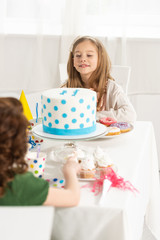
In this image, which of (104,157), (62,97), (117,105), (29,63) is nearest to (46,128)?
(62,97)

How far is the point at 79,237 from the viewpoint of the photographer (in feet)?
3.47

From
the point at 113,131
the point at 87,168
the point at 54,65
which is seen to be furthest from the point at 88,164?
the point at 54,65

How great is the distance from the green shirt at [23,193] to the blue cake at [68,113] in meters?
0.42

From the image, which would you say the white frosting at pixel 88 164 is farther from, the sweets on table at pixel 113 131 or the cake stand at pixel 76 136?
the sweets on table at pixel 113 131

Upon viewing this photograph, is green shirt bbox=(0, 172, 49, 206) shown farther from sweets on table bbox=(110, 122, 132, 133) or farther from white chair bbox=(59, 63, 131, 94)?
white chair bbox=(59, 63, 131, 94)

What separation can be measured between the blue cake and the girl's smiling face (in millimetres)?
775

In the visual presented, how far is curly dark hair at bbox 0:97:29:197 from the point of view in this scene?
0.95 meters

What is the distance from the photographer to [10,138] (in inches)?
38.0

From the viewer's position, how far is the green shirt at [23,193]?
0.96 metres

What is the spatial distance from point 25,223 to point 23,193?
4.1 inches

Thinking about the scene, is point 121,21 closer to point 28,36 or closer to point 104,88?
point 28,36

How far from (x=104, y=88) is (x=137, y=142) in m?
0.63

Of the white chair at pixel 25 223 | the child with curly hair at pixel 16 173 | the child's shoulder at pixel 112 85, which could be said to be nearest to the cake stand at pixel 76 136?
the child with curly hair at pixel 16 173

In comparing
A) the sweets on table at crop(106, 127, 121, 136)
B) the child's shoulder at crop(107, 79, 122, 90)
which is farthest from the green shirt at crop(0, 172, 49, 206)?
the child's shoulder at crop(107, 79, 122, 90)
